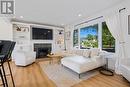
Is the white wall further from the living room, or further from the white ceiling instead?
the white ceiling

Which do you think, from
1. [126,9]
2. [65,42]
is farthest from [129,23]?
[65,42]

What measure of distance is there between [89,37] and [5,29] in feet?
14.9

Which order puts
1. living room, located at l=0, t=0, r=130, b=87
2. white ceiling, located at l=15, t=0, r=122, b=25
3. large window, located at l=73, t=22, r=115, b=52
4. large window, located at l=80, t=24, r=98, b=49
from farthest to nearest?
large window, located at l=80, t=24, r=98, b=49 → large window, located at l=73, t=22, r=115, b=52 → white ceiling, located at l=15, t=0, r=122, b=25 → living room, located at l=0, t=0, r=130, b=87

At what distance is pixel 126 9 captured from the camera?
3115 mm

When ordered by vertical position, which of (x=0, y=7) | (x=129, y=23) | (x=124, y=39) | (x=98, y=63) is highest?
(x=0, y=7)

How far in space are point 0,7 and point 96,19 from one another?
394cm

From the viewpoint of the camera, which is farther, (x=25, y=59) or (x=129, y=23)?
(x=25, y=59)

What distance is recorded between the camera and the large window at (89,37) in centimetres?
474

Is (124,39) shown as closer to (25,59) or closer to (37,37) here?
(25,59)

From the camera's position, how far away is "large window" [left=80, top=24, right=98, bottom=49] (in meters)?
4.74

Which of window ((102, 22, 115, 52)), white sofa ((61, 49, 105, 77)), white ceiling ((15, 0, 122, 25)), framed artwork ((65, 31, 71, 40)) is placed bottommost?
white sofa ((61, 49, 105, 77))

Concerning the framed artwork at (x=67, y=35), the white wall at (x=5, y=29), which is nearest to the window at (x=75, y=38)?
the framed artwork at (x=67, y=35)

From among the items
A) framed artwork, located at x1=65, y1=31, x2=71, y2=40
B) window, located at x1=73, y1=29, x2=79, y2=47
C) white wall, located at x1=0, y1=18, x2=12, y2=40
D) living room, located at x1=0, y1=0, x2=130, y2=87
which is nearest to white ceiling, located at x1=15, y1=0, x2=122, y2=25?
living room, located at x1=0, y1=0, x2=130, y2=87

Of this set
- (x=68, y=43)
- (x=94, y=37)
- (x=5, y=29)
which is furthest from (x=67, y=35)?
(x=5, y=29)
